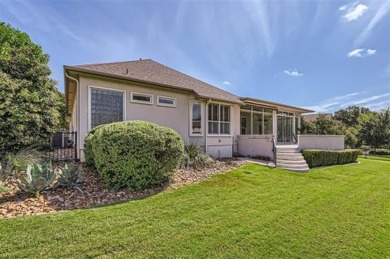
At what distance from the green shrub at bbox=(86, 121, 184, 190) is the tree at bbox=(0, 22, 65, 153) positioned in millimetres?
4002

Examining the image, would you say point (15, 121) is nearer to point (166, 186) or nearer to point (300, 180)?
point (166, 186)

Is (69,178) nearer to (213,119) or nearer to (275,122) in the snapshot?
(213,119)

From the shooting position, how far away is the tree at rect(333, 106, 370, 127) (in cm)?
5772

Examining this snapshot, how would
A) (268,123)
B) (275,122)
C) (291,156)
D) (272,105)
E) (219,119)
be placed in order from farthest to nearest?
1. (275,122)
2. (268,123)
3. (272,105)
4. (219,119)
5. (291,156)

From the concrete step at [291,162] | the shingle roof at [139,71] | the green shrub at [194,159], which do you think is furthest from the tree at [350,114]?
the green shrub at [194,159]

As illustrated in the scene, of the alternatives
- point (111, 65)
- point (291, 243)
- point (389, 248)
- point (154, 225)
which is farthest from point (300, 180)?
point (111, 65)

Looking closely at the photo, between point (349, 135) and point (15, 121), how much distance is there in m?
28.0

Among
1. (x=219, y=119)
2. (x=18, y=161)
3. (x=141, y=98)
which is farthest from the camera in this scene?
(x=219, y=119)

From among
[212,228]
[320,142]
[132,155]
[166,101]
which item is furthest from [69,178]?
[320,142]

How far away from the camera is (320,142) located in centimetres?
1521

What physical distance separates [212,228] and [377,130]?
109 ft

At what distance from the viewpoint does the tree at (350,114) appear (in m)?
57.7

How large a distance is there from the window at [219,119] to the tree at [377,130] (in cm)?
2452

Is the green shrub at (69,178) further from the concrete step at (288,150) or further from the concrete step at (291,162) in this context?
the concrete step at (288,150)
